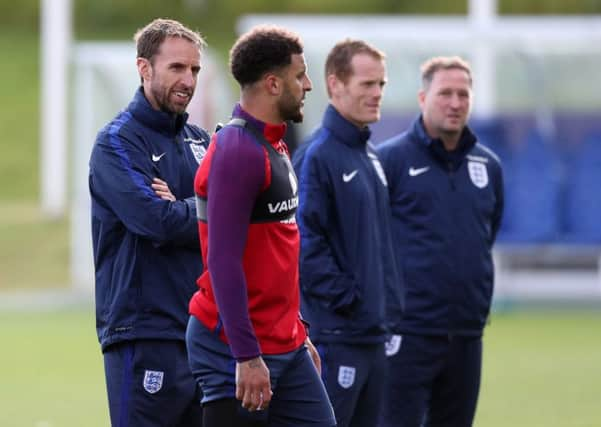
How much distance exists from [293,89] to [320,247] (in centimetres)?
197

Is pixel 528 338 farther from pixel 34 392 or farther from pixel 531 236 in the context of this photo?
pixel 34 392

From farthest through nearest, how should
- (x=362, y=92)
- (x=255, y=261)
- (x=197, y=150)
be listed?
(x=362, y=92) → (x=197, y=150) → (x=255, y=261)

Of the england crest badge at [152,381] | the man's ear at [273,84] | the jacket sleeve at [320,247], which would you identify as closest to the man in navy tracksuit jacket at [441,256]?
the jacket sleeve at [320,247]

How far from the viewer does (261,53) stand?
20.6 ft

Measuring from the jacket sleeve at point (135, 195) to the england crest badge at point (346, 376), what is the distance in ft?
3.93

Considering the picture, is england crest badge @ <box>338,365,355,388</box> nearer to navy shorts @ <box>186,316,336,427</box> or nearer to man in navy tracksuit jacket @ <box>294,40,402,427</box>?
man in navy tracksuit jacket @ <box>294,40,402,427</box>

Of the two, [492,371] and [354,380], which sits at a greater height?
[354,380]

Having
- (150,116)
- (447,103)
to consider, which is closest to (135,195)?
(150,116)

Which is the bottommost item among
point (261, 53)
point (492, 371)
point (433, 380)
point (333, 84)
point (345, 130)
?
point (492, 371)

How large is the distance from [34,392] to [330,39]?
34.0 ft

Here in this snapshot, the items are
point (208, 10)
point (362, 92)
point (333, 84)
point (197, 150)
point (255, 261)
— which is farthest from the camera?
point (208, 10)

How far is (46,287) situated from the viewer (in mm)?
25906

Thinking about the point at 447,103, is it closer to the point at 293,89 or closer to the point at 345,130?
the point at 345,130

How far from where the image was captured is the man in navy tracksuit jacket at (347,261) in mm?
8039
